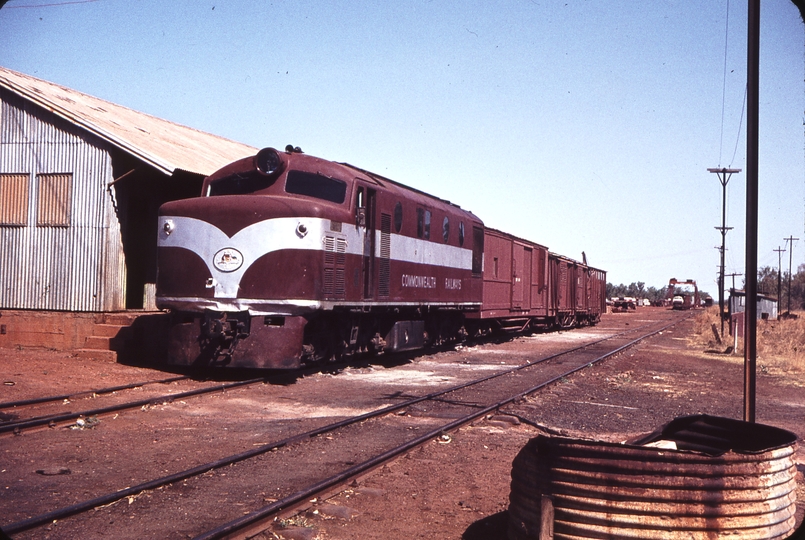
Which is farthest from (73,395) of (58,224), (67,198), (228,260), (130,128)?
(130,128)

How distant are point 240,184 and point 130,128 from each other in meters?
7.31

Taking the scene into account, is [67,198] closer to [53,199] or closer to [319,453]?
[53,199]

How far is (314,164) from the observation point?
1248 cm

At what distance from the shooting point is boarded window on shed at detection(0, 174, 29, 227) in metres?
16.2

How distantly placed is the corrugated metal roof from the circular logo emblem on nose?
426 cm

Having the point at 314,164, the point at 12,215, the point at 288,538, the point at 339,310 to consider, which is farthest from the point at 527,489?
the point at 12,215

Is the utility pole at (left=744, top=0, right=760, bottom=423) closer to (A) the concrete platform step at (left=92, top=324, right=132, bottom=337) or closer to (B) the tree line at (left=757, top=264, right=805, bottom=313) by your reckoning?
(A) the concrete platform step at (left=92, top=324, right=132, bottom=337)

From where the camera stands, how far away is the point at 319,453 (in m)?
7.09

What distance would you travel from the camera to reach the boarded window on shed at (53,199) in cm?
1594

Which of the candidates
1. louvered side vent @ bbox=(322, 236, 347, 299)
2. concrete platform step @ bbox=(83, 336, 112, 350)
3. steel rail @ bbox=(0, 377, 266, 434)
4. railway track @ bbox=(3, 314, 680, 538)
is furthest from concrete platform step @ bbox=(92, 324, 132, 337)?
railway track @ bbox=(3, 314, 680, 538)

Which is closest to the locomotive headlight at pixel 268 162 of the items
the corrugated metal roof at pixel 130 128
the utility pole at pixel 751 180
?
the corrugated metal roof at pixel 130 128

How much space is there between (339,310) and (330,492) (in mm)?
6773

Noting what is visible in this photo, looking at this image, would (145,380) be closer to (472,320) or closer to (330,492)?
(330,492)

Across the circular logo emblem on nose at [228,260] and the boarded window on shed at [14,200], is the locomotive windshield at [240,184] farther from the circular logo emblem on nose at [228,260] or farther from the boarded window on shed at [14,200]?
the boarded window on shed at [14,200]
